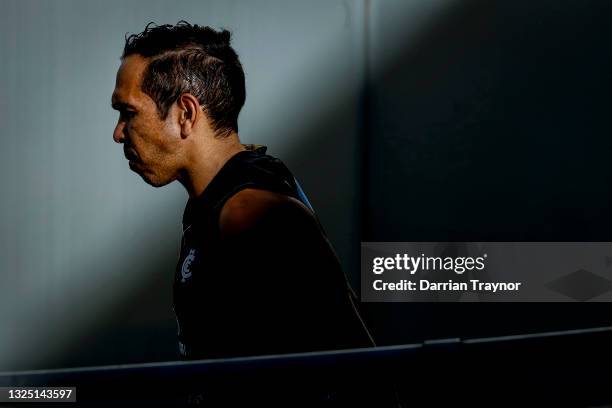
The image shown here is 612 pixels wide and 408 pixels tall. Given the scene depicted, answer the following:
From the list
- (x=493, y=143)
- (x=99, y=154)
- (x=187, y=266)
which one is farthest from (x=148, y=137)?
(x=493, y=143)

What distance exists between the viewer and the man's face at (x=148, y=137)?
2.20 meters

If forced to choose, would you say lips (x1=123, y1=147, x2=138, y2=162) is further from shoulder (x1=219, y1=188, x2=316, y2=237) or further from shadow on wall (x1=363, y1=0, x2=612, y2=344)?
shadow on wall (x1=363, y1=0, x2=612, y2=344)

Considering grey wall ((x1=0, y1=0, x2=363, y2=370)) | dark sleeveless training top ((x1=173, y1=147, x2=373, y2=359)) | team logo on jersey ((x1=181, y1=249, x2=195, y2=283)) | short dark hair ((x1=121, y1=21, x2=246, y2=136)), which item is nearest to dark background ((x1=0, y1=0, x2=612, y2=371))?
grey wall ((x1=0, y1=0, x2=363, y2=370))

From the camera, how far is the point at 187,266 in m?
2.01

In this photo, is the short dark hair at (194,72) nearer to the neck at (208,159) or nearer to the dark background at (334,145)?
the neck at (208,159)

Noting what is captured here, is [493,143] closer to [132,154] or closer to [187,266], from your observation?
[132,154]

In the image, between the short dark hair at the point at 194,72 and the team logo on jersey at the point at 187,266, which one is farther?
the short dark hair at the point at 194,72

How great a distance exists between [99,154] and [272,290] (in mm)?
2727

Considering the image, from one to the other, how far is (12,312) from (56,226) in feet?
1.62

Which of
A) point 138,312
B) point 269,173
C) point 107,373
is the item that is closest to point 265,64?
point 138,312

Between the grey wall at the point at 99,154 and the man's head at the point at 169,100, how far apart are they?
204 cm

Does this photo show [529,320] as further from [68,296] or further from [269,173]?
[269,173]

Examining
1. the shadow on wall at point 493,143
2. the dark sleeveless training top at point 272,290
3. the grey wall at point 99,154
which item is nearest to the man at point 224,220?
the dark sleeveless training top at point 272,290

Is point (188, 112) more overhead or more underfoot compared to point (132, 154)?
more overhead
